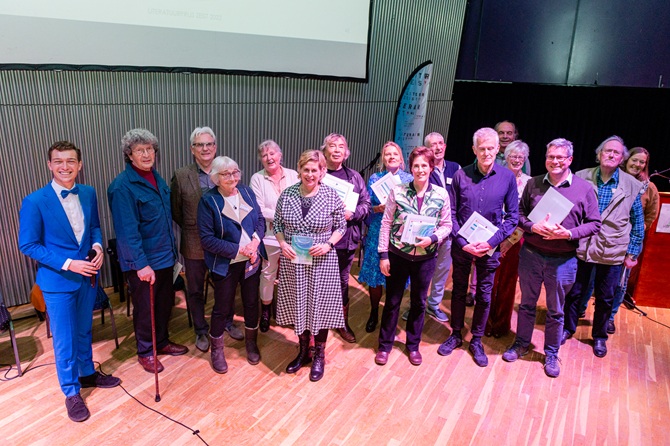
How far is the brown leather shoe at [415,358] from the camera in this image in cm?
310

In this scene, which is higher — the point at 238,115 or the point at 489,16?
the point at 489,16

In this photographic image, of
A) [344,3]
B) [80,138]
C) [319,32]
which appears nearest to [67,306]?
[80,138]

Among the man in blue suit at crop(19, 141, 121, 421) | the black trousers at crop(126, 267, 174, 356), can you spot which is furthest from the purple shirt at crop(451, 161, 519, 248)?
the man in blue suit at crop(19, 141, 121, 421)

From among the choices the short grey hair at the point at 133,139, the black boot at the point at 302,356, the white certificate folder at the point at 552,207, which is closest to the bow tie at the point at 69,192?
the short grey hair at the point at 133,139

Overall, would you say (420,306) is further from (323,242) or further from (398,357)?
(323,242)

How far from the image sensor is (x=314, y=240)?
2697mm

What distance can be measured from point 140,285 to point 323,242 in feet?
3.63

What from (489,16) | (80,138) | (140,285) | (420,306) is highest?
(489,16)

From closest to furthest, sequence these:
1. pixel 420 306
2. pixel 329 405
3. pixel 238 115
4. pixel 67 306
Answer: pixel 67 306
pixel 329 405
pixel 420 306
pixel 238 115

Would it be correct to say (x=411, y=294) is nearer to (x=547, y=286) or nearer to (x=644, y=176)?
(x=547, y=286)

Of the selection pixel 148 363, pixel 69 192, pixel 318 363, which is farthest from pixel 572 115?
pixel 69 192

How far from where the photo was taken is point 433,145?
3.62 m

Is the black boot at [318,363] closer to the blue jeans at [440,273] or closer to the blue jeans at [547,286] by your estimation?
the blue jeans at [440,273]

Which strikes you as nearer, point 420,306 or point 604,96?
point 420,306
